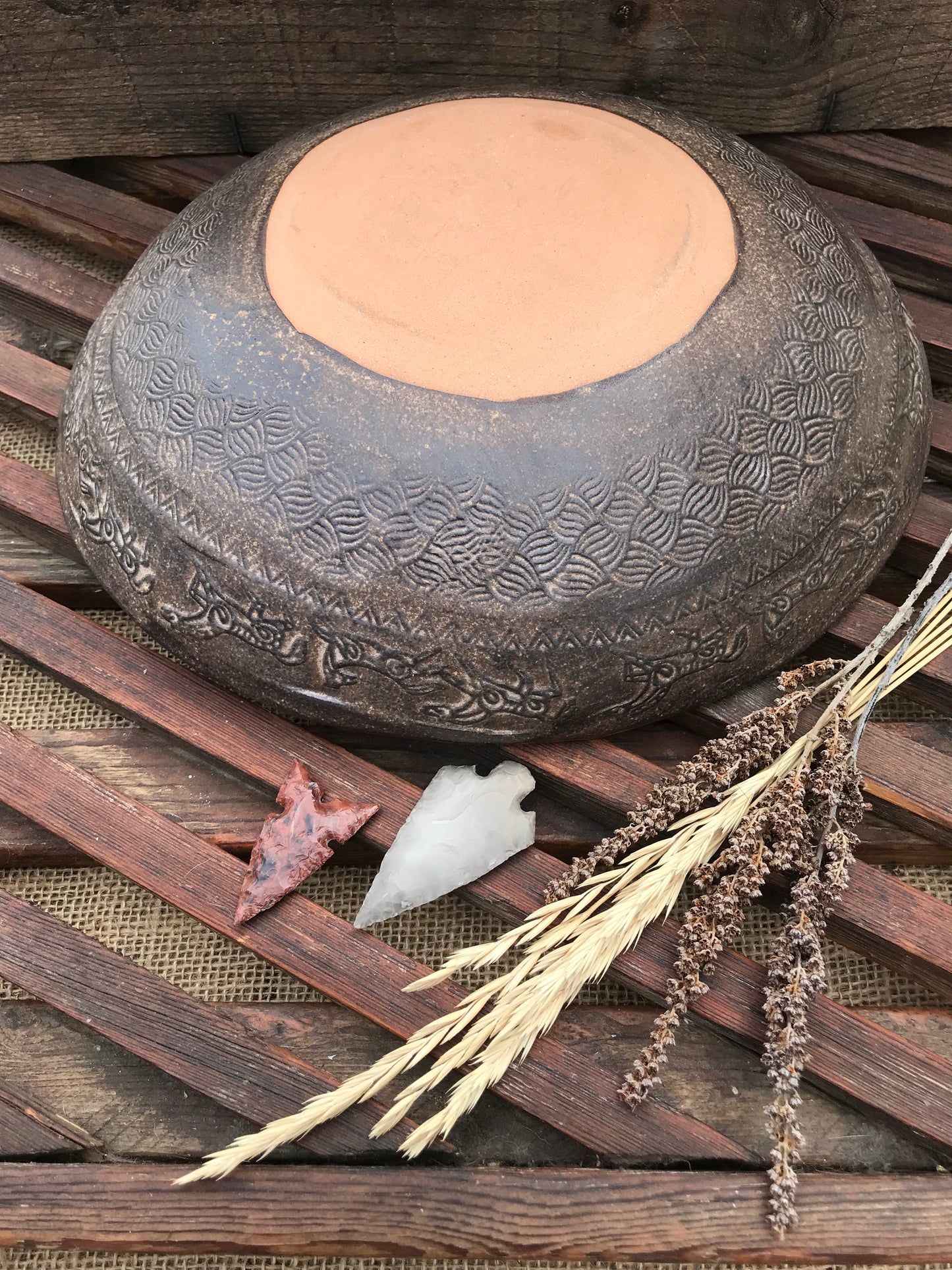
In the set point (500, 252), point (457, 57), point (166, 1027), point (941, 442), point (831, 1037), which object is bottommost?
point (166, 1027)

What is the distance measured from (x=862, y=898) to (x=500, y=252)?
0.79m

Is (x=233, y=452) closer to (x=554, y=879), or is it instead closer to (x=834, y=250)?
Result: (x=554, y=879)

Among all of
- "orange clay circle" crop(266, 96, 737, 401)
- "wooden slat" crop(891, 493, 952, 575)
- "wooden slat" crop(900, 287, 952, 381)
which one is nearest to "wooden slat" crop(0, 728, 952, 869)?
"wooden slat" crop(891, 493, 952, 575)

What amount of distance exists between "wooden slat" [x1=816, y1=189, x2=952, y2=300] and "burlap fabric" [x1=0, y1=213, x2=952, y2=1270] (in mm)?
677

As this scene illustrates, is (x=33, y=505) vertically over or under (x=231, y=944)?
over

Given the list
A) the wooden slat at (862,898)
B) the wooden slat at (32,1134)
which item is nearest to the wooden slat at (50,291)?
the wooden slat at (862,898)

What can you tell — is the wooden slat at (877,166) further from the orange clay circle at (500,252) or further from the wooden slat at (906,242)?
the orange clay circle at (500,252)

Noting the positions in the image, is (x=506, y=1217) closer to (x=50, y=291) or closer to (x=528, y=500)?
(x=528, y=500)

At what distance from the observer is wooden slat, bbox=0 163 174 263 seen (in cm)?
169

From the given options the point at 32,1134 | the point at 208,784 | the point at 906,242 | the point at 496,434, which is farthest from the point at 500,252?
the point at 32,1134

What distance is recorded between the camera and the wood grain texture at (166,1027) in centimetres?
111

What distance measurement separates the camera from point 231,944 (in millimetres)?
1313

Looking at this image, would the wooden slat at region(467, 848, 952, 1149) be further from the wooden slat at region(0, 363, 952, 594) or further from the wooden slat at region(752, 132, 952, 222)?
the wooden slat at region(752, 132, 952, 222)

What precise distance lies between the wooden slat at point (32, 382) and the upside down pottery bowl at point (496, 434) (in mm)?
374
